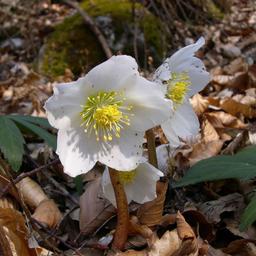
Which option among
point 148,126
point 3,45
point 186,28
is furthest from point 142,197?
point 3,45

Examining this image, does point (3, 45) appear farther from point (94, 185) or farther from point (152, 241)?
point (152, 241)

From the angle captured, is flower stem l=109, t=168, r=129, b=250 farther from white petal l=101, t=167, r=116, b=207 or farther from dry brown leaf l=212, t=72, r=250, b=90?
dry brown leaf l=212, t=72, r=250, b=90

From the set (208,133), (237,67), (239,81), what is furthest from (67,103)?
(237,67)

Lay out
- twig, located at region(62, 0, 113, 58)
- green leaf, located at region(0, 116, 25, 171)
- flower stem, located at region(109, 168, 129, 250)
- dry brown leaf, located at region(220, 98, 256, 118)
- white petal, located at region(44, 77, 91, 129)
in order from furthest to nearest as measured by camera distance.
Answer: twig, located at region(62, 0, 113, 58)
dry brown leaf, located at region(220, 98, 256, 118)
green leaf, located at region(0, 116, 25, 171)
flower stem, located at region(109, 168, 129, 250)
white petal, located at region(44, 77, 91, 129)

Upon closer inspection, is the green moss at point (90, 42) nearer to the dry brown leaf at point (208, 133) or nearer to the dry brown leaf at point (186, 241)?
the dry brown leaf at point (208, 133)

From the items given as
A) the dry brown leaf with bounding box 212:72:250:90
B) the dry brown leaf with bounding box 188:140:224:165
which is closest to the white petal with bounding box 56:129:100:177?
the dry brown leaf with bounding box 188:140:224:165

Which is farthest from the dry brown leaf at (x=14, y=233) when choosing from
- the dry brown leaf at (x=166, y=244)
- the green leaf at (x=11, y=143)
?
the dry brown leaf at (x=166, y=244)

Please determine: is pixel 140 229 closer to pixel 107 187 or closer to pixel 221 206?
pixel 107 187
